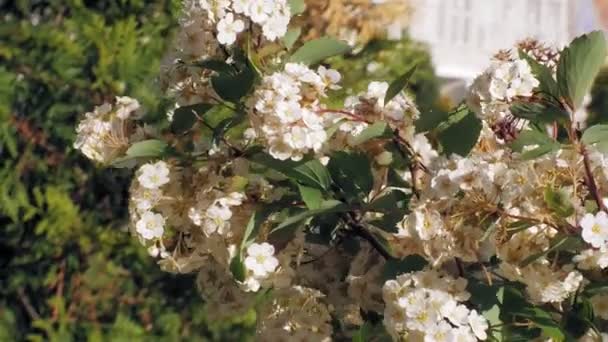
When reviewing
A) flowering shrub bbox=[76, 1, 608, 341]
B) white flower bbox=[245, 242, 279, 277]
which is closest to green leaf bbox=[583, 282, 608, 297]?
flowering shrub bbox=[76, 1, 608, 341]

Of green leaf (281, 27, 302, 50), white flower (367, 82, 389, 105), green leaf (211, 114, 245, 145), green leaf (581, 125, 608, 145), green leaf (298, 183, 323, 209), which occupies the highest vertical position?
green leaf (281, 27, 302, 50)

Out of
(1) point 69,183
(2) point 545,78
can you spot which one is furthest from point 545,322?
(1) point 69,183

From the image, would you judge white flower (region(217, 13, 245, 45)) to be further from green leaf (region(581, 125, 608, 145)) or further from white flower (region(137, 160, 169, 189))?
green leaf (region(581, 125, 608, 145))

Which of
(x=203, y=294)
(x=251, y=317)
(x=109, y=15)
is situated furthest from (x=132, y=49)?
(x=203, y=294)

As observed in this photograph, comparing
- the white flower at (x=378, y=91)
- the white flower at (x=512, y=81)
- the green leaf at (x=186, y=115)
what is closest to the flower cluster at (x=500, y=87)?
the white flower at (x=512, y=81)

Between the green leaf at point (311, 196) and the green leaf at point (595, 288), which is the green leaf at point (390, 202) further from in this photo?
the green leaf at point (595, 288)

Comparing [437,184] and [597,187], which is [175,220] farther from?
[597,187]
